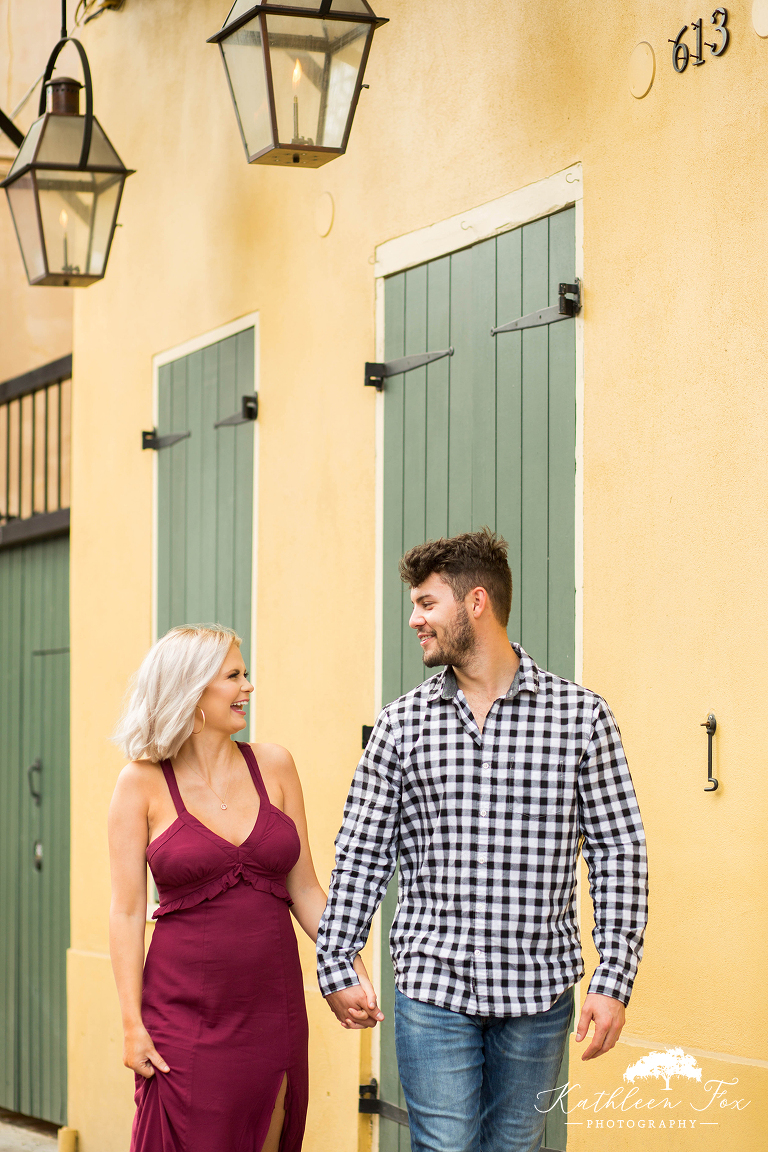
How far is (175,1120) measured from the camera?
123 inches

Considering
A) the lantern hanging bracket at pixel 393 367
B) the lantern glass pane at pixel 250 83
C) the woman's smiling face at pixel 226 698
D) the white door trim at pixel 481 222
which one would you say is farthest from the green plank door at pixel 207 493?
the woman's smiling face at pixel 226 698

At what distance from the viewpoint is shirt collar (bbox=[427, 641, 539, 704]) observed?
2.90m

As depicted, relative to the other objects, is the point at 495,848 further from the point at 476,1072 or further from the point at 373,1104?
the point at 373,1104

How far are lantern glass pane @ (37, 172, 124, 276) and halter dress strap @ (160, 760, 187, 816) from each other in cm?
295

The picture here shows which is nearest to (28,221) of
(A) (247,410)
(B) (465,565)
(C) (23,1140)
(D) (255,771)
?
(A) (247,410)

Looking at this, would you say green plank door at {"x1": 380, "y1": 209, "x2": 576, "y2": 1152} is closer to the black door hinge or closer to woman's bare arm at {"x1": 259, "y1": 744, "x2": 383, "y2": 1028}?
the black door hinge

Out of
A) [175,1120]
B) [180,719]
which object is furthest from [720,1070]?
[180,719]

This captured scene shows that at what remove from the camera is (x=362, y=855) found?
2.93 meters

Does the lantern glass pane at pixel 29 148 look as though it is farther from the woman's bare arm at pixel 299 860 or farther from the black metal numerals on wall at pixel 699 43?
the woman's bare arm at pixel 299 860

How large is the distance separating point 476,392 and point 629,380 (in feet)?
2.34

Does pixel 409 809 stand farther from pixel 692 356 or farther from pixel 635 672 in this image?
pixel 692 356

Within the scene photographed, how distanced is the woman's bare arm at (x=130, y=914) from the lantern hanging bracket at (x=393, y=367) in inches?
78.5

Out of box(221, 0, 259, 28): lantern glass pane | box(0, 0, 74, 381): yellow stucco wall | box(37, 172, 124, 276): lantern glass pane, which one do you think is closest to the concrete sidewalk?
box(37, 172, 124, 276): lantern glass pane

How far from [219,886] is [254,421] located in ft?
8.96
